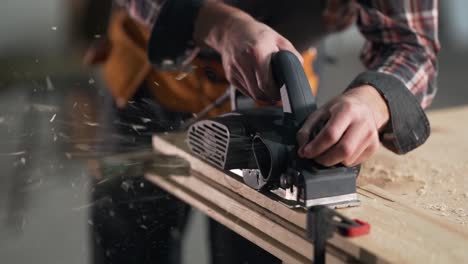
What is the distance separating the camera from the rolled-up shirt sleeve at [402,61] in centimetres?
95

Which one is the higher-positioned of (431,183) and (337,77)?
(431,183)

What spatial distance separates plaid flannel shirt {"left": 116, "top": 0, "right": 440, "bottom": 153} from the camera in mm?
958

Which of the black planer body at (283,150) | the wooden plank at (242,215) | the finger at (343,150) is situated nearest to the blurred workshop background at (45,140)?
the wooden plank at (242,215)

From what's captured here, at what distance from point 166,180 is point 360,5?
53 centimetres

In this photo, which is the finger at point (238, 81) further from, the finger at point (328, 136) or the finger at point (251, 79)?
the finger at point (328, 136)

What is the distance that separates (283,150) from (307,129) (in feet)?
0.14

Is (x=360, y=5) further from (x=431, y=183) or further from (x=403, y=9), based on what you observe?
(x=431, y=183)

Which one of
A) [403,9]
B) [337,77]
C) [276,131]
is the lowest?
[337,77]

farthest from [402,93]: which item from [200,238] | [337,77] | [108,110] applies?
[337,77]

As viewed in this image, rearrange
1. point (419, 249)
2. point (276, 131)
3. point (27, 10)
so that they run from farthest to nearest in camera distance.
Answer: point (27, 10), point (276, 131), point (419, 249)

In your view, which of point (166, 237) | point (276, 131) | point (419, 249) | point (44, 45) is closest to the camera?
point (419, 249)

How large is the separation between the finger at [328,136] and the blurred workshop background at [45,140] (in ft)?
0.84

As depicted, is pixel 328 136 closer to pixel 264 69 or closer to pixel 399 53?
pixel 264 69

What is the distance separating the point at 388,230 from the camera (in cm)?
76
